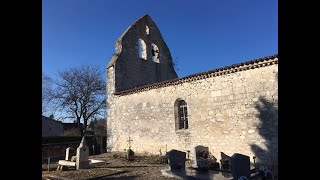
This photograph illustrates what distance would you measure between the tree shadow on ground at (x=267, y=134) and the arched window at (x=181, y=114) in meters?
4.33

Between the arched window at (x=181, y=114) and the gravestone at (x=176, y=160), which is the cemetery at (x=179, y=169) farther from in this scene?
the arched window at (x=181, y=114)

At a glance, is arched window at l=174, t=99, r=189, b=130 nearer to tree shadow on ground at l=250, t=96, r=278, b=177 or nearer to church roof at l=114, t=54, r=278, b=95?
church roof at l=114, t=54, r=278, b=95

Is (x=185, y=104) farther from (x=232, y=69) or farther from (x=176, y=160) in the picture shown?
(x=176, y=160)

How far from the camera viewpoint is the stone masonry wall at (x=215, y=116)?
38.5 ft

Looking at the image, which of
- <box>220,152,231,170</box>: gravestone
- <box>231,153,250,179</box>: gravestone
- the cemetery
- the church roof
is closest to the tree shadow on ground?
the cemetery

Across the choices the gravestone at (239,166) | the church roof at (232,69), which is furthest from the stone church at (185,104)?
the gravestone at (239,166)

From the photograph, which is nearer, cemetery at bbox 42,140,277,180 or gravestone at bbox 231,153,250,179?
gravestone at bbox 231,153,250,179

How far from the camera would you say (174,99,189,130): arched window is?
1563 centimetres

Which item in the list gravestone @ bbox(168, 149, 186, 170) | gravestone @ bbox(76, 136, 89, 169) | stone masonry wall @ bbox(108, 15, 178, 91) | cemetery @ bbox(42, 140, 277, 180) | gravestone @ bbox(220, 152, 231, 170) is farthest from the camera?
stone masonry wall @ bbox(108, 15, 178, 91)

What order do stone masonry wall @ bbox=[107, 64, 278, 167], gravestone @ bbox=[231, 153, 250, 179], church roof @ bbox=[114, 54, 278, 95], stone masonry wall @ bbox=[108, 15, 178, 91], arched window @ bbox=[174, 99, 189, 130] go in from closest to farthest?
1. gravestone @ bbox=[231, 153, 250, 179]
2. church roof @ bbox=[114, 54, 278, 95]
3. stone masonry wall @ bbox=[107, 64, 278, 167]
4. arched window @ bbox=[174, 99, 189, 130]
5. stone masonry wall @ bbox=[108, 15, 178, 91]

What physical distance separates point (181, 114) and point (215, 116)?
2.55 metres

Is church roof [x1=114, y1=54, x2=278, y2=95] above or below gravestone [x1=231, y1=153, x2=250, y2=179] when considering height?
above
